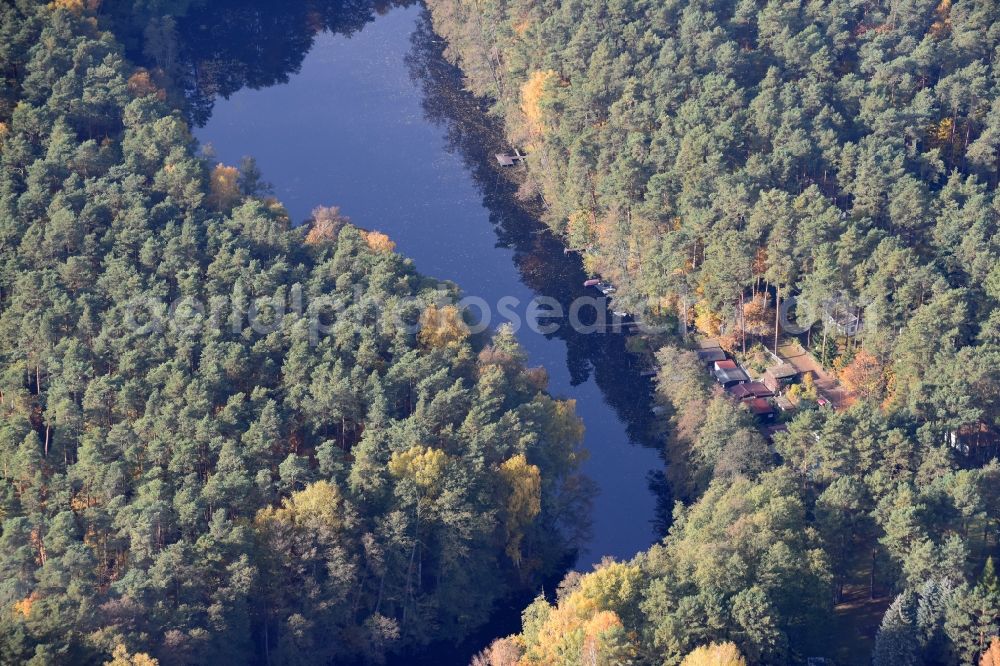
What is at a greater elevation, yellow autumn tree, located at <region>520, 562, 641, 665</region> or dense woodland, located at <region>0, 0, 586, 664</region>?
dense woodland, located at <region>0, 0, 586, 664</region>

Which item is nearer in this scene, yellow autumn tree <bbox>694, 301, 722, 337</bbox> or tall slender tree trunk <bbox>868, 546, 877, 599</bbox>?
tall slender tree trunk <bbox>868, 546, 877, 599</bbox>

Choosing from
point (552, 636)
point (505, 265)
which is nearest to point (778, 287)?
point (505, 265)

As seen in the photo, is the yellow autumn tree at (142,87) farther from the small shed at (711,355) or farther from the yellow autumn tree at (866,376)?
the yellow autumn tree at (866,376)

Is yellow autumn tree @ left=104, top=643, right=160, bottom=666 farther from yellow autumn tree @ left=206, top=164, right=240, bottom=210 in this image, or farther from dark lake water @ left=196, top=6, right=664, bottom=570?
yellow autumn tree @ left=206, top=164, right=240, bottom=210

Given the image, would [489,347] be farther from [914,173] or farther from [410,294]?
[914,173]

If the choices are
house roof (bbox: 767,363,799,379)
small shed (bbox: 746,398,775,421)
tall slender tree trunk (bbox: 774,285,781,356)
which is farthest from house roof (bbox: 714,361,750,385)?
tall slender tree trunk (bbox: 774,285,781,356)

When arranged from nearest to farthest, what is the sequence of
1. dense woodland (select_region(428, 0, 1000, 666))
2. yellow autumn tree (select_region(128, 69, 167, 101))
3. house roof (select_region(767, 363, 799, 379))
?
dense woodland (select_region(428, 0, 1000, 666))
house roof (select_region(767, 363, 799, 379))
yellow autumn tree (select_region(128, 69, 167, 101))

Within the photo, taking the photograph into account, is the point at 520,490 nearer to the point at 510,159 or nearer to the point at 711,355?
the point at 711,355
